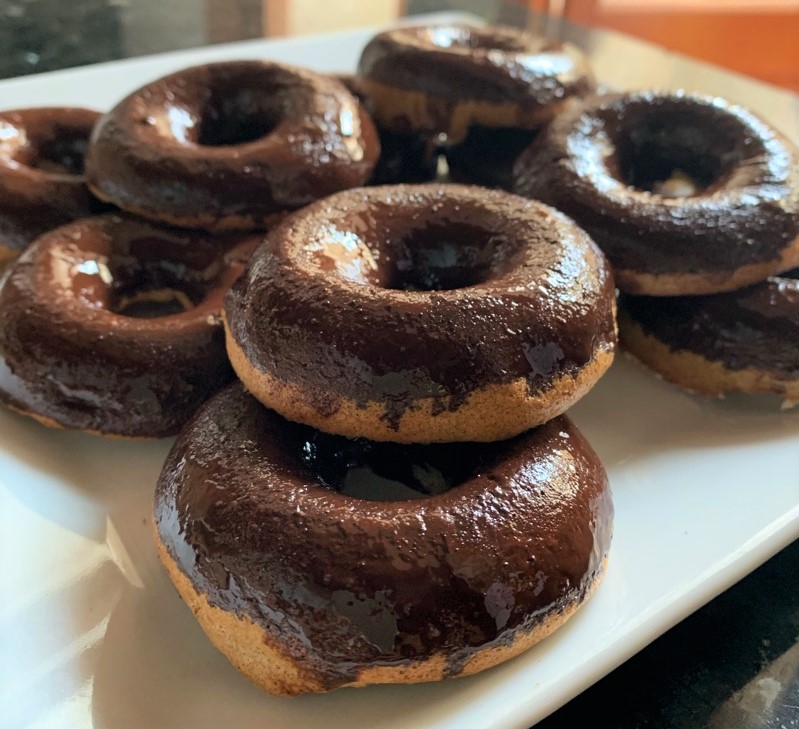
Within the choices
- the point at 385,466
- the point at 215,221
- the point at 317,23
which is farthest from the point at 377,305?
the point at 317,23

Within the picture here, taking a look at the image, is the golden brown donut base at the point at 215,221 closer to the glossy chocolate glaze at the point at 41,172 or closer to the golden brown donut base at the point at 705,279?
the glossy chocolate glaze at the point at 41,172

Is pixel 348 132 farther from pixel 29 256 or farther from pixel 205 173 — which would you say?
pixel 29 256

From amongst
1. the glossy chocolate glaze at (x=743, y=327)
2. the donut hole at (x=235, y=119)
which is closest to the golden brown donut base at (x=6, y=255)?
the donut hole at (x=235, y=119)

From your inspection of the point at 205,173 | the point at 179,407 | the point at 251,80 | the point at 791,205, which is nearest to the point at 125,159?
the point at 205,173

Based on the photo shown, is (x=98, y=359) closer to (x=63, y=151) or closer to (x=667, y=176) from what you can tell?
(x=63, y=151)

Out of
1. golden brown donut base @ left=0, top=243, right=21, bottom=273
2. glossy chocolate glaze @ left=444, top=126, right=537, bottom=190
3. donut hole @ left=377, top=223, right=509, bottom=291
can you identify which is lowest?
golden brown donut base @ left=0, top=243, right=21, bottom=273

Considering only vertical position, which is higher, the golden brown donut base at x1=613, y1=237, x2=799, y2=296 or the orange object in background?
the golden brown donut base at x1=613, y1=237, x2=799, y2=296

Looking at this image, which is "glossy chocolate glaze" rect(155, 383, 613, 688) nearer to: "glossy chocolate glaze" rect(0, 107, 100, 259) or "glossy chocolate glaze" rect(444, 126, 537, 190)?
"glossy chocolate glaze" rect(0, 107, 100, 259)

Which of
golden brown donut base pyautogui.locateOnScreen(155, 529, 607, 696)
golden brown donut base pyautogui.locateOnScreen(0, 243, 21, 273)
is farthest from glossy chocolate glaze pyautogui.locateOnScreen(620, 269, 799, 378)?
golden brown donut base pyautogui.locateOnScreen(0, 243, 21, 273)
